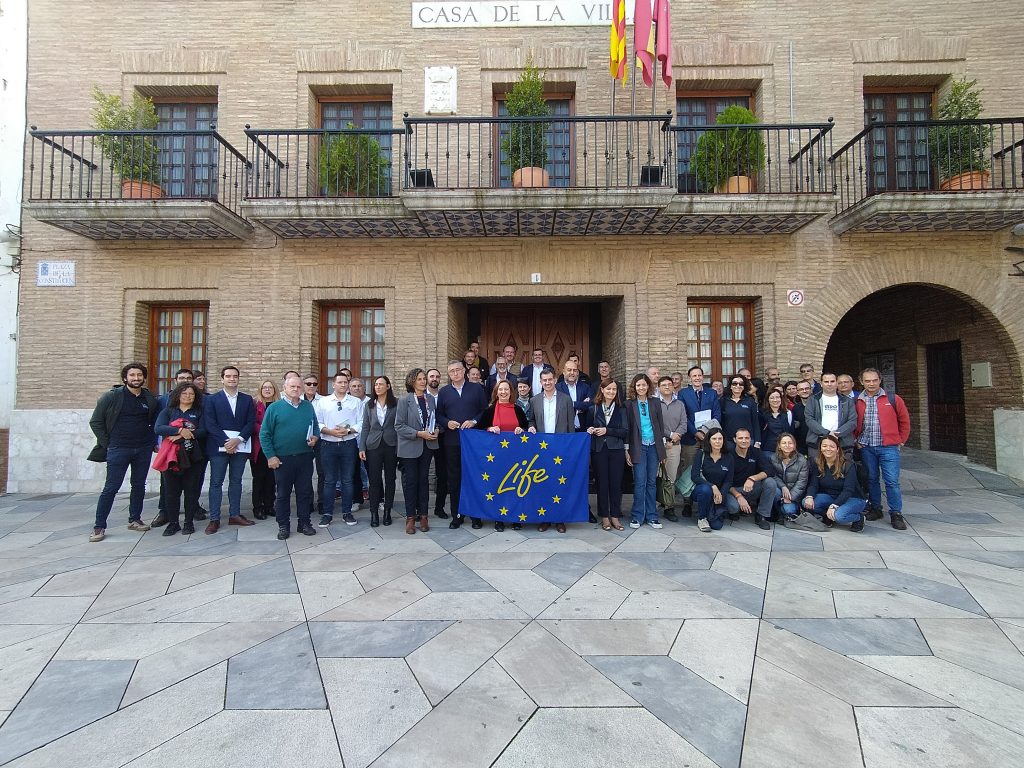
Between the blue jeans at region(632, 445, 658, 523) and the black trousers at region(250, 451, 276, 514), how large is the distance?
4839mm

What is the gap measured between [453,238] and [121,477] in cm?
591

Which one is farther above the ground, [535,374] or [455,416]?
[535,374]

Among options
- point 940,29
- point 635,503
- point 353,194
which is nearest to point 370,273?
point 353,194

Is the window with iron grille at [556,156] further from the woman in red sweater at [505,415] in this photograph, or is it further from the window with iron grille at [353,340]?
the woman in red sweater at [505,415]

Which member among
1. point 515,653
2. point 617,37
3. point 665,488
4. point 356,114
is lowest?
point 515,653

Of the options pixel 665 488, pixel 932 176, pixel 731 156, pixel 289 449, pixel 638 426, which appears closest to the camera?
pixel 289 449

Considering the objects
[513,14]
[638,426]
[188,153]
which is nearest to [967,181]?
[638,426]

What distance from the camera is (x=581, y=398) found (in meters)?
6.92

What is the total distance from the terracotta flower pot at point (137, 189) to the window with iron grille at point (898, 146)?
40.1ft

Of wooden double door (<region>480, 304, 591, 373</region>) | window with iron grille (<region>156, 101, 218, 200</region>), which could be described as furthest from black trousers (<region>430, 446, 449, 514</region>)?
window with iron grille (<region>156, 101, 218, 200</region>)

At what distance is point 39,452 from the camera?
8789 millimetres

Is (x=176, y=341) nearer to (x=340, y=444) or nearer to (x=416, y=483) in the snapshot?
(x=340, y=444)

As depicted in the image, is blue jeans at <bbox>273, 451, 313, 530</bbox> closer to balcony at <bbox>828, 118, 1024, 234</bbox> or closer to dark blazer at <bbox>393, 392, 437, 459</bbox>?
dark blazer at <bbox>393, 392, 437, 459</bbox>

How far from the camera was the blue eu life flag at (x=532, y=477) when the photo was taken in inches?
240
